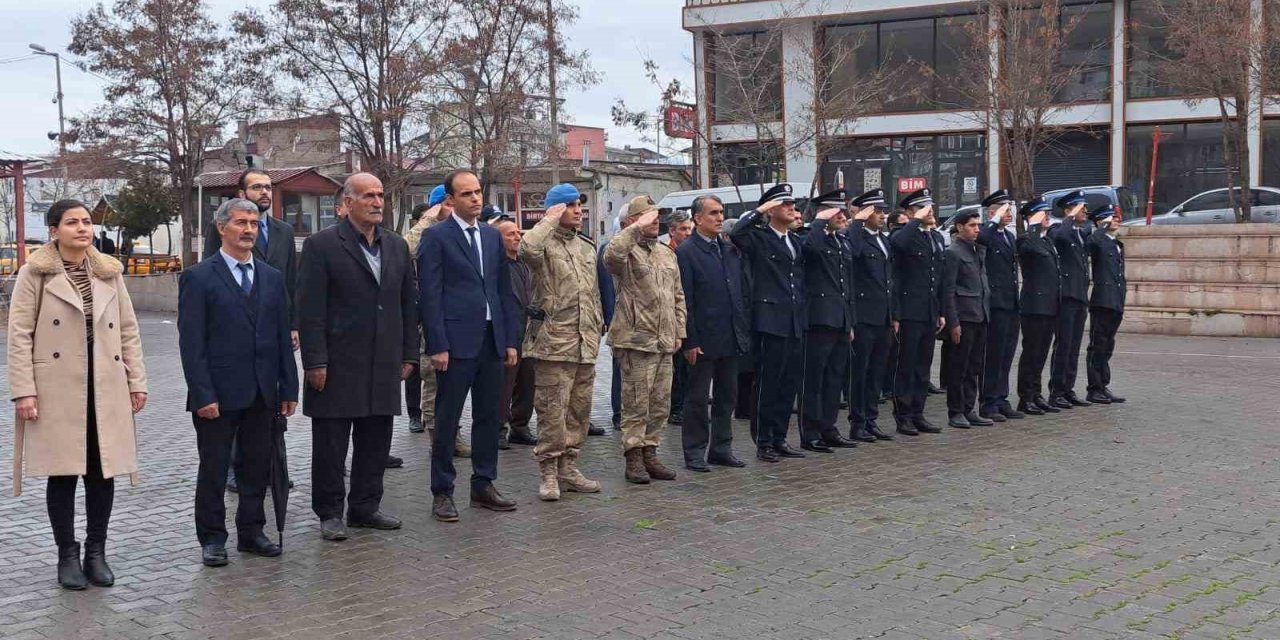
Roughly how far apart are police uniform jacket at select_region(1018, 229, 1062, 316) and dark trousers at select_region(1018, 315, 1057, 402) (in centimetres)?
12

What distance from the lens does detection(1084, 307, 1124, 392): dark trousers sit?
43.1 ft

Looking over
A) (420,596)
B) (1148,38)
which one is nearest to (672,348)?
(420,596)

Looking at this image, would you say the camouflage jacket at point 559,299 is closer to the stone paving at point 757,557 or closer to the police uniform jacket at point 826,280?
the stone paving at point 757,557

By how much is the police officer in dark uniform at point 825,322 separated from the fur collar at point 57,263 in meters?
5.37

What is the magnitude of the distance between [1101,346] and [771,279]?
5.11 meters

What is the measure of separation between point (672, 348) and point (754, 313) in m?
1.07

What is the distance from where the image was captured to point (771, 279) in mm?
9719

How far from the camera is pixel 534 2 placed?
35.4 meters

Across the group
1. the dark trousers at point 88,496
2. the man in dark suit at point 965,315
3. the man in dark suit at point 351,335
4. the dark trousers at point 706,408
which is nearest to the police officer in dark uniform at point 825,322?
the dark trousers at point 706,408

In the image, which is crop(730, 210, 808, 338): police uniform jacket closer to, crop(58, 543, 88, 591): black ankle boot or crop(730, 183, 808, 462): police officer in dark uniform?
crop(730, 183, 808, 462): police officer in dark uniform

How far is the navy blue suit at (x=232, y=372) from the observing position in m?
6.79

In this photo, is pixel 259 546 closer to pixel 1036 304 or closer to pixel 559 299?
pixel 559 299

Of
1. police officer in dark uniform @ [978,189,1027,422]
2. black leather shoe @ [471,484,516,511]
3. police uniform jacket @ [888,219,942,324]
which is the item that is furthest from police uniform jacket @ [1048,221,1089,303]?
black leather shoe @ [471,484,516,511]

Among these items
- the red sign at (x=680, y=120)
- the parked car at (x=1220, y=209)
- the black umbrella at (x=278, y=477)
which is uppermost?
the red sign at (x=680, y=120)
